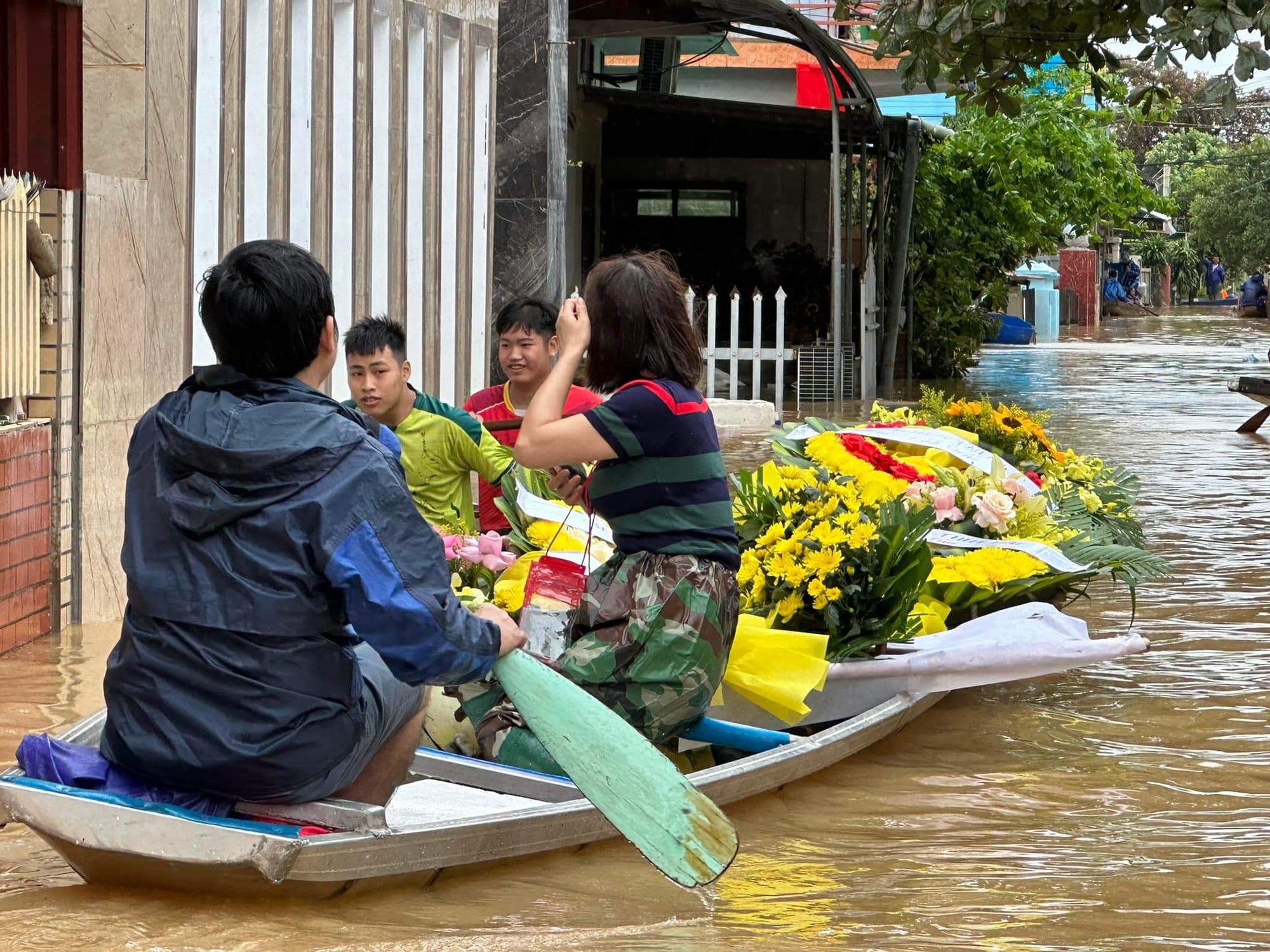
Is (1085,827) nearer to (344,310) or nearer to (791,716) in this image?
(791,716)

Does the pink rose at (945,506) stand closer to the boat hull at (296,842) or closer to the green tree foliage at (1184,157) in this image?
the boat hull at (296,842)

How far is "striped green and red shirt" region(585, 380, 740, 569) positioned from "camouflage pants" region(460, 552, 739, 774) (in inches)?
2.4

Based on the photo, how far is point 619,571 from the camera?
193 inches

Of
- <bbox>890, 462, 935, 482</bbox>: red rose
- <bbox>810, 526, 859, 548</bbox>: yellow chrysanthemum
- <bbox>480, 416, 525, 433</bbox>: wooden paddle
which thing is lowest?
<bbox>810, 526, 859, 548</bbox>: yellow chrysanthemum

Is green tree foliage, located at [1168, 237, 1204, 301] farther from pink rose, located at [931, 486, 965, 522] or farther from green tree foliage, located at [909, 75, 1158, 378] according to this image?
pink rose, located at [931, 486, 965, 522]

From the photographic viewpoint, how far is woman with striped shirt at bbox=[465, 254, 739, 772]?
478 cm

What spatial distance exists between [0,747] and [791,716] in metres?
2.67

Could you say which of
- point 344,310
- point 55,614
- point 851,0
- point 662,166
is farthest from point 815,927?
point 662,166

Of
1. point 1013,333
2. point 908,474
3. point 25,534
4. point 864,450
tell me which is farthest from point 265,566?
point 1013,333

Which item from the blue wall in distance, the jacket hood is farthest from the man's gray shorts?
the blue wall in distance

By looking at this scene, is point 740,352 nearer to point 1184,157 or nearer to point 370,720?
point 370,720

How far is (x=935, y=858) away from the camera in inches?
195

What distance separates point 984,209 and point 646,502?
21.2 meters

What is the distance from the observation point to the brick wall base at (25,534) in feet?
23.6
